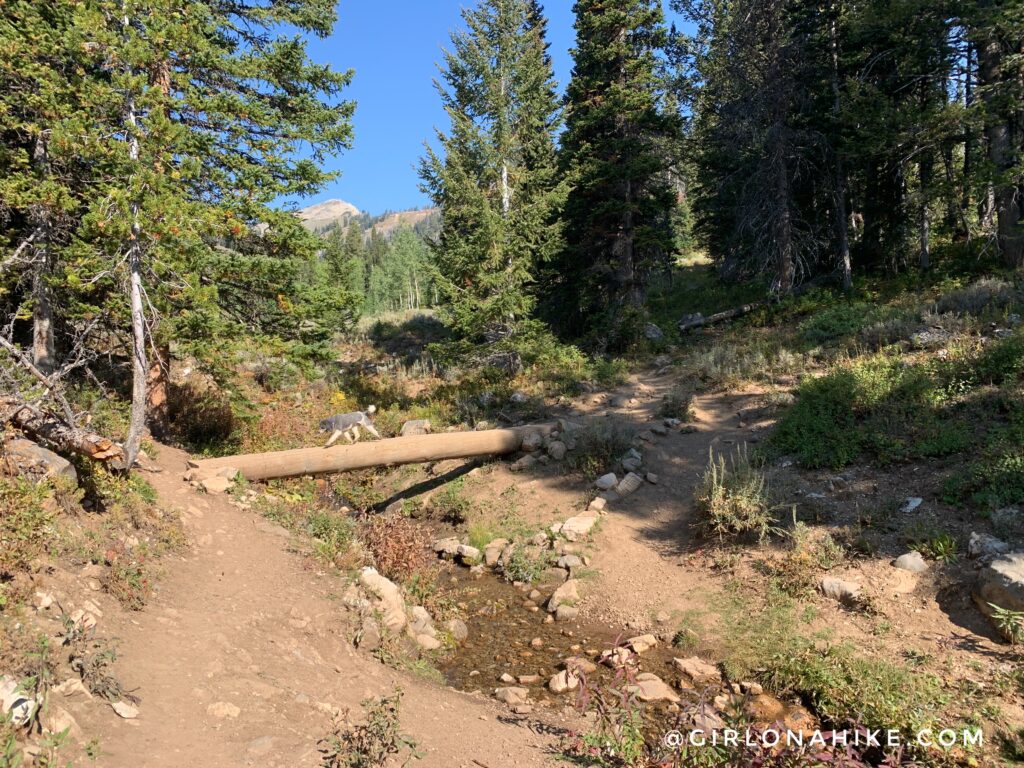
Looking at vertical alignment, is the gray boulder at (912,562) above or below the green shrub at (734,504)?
below

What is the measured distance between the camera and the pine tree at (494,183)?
16031 millimetres

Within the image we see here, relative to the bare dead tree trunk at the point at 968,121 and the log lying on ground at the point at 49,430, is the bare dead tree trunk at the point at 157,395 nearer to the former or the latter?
the log lying on ground at the point at 49,430

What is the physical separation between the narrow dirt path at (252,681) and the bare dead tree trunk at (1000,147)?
16.5 m

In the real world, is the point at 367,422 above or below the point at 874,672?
above

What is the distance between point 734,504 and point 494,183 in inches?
492

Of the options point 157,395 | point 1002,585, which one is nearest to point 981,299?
point 1002,585

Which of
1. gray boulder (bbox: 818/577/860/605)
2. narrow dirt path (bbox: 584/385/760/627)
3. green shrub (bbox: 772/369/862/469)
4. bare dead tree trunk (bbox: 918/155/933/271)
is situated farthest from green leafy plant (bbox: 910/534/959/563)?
bare dead tree trunk (bbox: 918/155/933/271)

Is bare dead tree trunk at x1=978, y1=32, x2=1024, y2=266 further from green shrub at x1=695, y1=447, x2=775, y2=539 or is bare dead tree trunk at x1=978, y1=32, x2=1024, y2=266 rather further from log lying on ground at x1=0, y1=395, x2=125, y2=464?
log lying on ground at x1=0, y1=395, x2=125, y2=464

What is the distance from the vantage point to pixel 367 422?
14.9 metres

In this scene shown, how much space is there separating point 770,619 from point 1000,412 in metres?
5.57

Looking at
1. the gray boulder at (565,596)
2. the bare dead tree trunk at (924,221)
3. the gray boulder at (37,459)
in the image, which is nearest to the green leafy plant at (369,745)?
the gray boulder at (565,596)

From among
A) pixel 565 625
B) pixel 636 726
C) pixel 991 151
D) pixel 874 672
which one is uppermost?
pixel 991 151

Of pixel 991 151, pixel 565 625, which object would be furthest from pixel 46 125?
pixel 991 151

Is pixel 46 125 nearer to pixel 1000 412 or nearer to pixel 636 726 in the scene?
pixel 636 726
